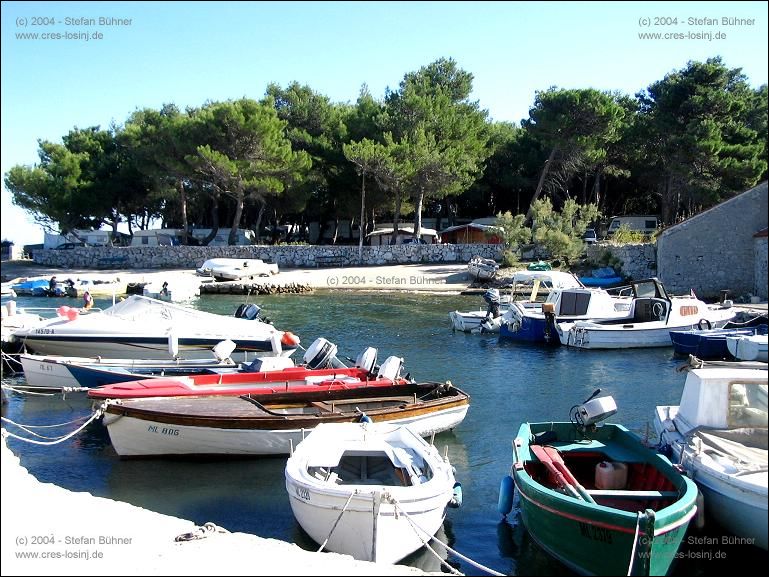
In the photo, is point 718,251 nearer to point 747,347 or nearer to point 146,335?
point 747,347

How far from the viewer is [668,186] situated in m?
51.7

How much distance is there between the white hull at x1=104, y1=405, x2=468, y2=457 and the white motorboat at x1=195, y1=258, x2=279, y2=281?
37814mm

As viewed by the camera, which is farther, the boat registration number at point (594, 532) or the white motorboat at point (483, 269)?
the white motorboat at point (483, 269)

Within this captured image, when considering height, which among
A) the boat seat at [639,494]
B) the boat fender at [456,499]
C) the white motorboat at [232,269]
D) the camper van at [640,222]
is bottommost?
the boat fender at [456,499]

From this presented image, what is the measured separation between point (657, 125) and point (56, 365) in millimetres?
42047

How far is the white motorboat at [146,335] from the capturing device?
20531 millimetres

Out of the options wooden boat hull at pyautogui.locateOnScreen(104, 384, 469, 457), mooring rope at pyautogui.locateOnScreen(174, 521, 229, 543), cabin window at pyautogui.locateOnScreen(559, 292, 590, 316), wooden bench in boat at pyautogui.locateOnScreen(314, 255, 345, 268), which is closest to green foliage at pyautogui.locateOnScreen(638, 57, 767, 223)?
cabin window at pyautogui.locateOnScreen(559, 292, 590, 316)

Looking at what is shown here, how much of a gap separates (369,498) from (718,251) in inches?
1246

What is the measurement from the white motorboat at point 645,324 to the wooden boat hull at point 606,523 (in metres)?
15.2

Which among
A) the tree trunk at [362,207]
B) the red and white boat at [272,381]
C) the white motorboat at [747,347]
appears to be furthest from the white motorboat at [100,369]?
the tree trunk at [362,207]

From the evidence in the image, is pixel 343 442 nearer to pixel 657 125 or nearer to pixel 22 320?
pixel 22 320

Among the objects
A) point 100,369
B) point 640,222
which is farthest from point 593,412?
point 640,222

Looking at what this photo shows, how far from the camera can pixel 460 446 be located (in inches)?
567

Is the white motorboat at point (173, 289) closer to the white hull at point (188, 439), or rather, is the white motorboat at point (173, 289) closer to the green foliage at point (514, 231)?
the green foliage at point (514, 231)
